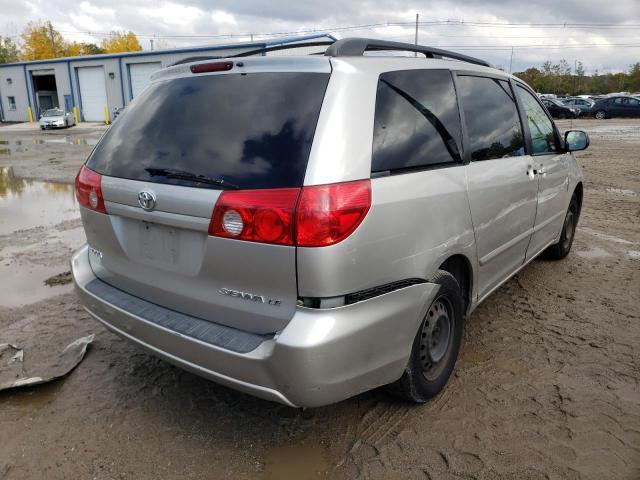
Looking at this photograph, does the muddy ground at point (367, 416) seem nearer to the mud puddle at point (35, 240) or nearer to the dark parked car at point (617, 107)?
the mud puddle at point (35, 240)

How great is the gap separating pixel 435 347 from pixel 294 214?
4.50ft

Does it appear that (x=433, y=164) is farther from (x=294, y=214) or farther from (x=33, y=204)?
(x=33, y=204)

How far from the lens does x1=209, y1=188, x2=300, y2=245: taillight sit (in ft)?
6.60

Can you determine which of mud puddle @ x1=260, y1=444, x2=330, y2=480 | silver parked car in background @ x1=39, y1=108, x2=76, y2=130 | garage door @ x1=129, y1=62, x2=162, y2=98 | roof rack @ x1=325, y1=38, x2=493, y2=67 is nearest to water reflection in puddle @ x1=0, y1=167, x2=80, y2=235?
mud puddle @ x1=260, y1=444, x2=330, y2=480

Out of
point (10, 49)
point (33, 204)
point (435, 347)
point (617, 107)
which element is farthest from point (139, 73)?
point (10, 49)

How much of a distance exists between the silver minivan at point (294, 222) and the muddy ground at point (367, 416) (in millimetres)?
318

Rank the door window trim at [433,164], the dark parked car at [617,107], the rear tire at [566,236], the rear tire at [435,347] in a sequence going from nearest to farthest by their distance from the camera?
the door window trim at [433,164] < the rear tire at [435,347] < the rear tire at [566,236] < the dark parked car at [617,107]

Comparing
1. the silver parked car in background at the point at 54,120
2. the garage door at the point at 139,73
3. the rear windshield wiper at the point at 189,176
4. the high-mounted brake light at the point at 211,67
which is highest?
the garage door at the point at 139,73

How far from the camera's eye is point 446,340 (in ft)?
9.62

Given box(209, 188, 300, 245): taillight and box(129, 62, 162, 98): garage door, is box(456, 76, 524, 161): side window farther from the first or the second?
box(129, 62, 162, 98): garage door

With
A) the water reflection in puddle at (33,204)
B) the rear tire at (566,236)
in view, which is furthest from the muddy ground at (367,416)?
the water reflection in puddle at (33,204)

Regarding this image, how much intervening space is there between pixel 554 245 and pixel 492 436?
3.19 metres

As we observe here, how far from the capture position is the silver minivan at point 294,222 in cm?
204

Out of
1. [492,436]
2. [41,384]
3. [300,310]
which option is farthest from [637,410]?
[41,384]
